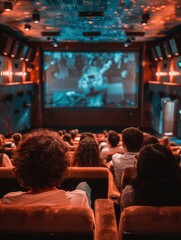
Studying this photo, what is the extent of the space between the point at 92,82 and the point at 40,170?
1158cm

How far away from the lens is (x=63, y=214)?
1476mm

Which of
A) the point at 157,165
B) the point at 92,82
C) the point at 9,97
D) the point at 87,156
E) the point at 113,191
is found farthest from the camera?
the point at 92,82

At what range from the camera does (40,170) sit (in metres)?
1.60

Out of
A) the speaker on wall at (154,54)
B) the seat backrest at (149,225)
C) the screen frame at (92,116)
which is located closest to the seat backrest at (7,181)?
the seat backrest at (149,225)

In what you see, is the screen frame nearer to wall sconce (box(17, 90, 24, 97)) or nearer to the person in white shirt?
wall sconce (box(17, 90, 24, 97))

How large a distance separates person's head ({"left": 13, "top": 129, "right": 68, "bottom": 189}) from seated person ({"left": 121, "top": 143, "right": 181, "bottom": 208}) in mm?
471

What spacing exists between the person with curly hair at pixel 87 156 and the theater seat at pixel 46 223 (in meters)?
1.76

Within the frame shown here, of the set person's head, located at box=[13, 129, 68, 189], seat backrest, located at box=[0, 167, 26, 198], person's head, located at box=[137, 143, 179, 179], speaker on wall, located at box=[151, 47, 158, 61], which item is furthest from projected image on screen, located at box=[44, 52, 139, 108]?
person's head, located at box=[13, 129, 68, 189]

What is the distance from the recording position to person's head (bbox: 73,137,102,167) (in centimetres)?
327

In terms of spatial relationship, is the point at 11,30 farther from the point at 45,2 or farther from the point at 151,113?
the point at 151,113

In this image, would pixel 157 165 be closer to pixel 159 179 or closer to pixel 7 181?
pixel 159 179

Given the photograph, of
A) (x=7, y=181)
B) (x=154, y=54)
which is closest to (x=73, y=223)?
(x=7, y=181)

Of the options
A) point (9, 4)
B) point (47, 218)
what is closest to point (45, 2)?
point (9, 4)

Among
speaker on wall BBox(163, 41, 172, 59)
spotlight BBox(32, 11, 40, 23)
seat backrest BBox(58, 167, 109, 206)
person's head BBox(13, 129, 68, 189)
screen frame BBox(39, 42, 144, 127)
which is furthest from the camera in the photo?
screen frame BBox(39, 42, 144, 127)
